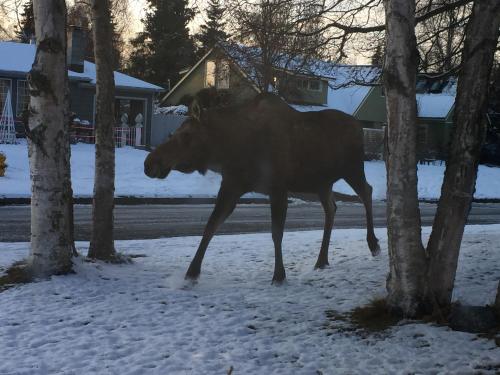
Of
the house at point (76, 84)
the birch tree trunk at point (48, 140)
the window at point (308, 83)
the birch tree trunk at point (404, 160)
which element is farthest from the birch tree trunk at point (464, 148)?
the house at point (76, 84)

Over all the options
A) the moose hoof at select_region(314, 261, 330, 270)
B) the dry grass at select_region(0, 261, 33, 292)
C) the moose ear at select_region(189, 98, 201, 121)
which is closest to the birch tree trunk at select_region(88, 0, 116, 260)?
the dry grass at select_region(0, 261, 33, 292)

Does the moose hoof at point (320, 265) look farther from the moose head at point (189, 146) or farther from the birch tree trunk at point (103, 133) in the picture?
the birch tree trunk at point (103, 133)

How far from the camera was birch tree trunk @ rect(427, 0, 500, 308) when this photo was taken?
434 cm

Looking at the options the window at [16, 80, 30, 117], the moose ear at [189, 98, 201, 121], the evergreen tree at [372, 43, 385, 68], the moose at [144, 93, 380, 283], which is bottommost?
the moose at [144, 93, 380, 283]

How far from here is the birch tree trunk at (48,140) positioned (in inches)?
220

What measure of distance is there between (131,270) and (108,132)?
1.53 m

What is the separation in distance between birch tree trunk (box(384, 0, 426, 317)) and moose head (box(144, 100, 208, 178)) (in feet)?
6.94

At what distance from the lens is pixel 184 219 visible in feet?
45.4

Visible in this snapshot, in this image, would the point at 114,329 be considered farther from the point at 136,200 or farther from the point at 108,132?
the point at 136,200

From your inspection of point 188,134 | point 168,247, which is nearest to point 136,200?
point 168,247

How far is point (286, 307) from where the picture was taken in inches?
200

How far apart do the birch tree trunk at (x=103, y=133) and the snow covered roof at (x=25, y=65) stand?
72.9ft

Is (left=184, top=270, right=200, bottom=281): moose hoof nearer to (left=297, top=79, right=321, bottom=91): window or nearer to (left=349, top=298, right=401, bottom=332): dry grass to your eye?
(left=349, top=298, right=401, bottom=332): dry grass

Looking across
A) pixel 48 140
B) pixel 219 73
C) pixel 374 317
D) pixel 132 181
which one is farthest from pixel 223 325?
pixel 219 73
